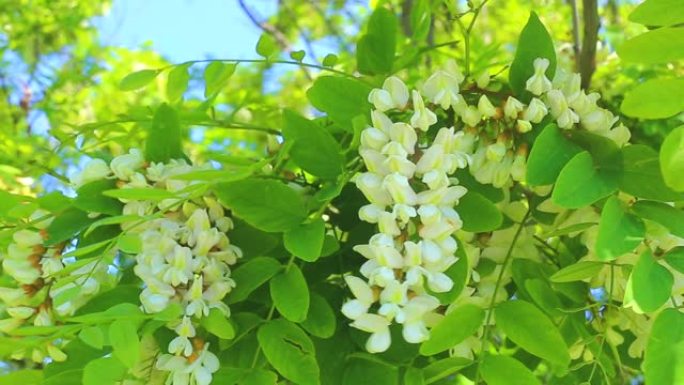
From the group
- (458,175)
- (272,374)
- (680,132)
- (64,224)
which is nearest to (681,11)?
(680,132)

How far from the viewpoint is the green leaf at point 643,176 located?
535 millimetres

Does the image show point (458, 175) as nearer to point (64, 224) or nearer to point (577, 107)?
point (577, 107)

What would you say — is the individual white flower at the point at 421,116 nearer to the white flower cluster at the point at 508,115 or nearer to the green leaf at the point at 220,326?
the white flower cluster at the point at 508,115

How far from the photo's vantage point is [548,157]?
0.55 meters

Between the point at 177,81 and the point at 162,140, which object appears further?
the point at 177,81

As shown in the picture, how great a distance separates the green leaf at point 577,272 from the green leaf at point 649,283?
2.0 inches

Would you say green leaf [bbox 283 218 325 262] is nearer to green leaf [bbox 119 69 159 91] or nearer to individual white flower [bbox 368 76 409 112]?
individual white flower [bbox 368 76 409 112]

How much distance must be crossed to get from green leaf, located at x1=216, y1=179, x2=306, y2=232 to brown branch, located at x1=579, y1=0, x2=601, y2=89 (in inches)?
19.0

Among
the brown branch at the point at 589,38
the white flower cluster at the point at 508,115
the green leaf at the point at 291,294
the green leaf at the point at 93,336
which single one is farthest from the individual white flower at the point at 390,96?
the brown branch at the point at 589,38

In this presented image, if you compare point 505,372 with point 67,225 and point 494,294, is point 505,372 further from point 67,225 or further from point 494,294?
point 67,225

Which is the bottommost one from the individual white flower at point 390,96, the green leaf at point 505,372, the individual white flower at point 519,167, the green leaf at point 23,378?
the green leaf at point 23,378

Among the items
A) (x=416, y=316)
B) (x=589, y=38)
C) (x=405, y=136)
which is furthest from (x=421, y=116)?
(x=589, y=38)

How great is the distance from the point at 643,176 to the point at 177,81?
0.40 metres

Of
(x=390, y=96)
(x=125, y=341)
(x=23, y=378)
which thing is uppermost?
(x=390, y=96)
